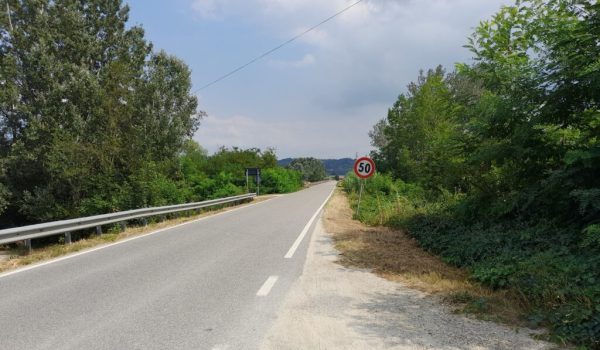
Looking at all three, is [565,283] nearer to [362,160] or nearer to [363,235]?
[363,235]

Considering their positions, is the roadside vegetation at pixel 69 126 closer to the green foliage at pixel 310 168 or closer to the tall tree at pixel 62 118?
the tall tree at pixel 62 118

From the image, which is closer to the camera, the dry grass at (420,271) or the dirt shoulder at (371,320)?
the dirt shoulder at (371,320)

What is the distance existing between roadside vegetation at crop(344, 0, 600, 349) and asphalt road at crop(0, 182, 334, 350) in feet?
10.5

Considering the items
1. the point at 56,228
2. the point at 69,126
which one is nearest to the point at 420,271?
the point at 56,228

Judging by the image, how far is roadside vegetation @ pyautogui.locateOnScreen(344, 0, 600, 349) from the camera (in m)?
5.18

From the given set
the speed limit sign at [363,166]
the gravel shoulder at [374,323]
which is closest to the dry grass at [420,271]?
the gravel shoulder at [374,323]

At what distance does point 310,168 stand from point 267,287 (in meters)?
129

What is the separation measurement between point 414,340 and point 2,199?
1080 inches

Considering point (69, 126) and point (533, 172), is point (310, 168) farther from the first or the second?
point (533, 172)

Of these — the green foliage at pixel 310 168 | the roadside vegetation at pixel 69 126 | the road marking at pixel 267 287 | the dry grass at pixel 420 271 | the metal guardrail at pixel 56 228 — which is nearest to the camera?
the dry grass at pixel 420 271

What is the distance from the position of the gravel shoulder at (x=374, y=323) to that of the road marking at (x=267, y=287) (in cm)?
35

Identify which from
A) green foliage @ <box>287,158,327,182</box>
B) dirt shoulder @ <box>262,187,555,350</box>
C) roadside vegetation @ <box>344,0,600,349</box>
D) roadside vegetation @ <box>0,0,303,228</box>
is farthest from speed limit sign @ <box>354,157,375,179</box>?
green foliage @ <box>287,158,327,182</box>

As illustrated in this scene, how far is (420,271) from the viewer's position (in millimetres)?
7188

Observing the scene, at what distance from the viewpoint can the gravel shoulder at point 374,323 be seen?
4.03m
